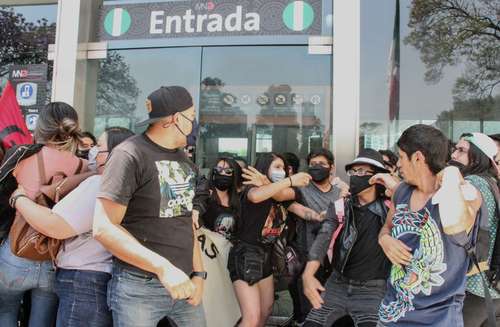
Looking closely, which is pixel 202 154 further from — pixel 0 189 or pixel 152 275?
pixel 152 275

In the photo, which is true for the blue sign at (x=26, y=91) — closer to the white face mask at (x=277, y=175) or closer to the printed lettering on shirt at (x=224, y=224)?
the printed lettering on shirt at (x=224, y=224)

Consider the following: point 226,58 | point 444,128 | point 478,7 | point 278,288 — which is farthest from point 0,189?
point 478,7

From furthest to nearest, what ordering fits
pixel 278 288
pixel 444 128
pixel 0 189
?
pixel 444 128, pixel 278 288, pixel 0 189

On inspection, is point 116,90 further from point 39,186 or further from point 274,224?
point 39,186

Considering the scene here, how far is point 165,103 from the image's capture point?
204 centimetres

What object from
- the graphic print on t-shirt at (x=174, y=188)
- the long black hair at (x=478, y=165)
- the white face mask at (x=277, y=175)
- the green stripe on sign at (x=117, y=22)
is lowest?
the graphic print on t-shirt at (x=174, y=188)

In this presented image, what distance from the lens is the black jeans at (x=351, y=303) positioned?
261 centimetres

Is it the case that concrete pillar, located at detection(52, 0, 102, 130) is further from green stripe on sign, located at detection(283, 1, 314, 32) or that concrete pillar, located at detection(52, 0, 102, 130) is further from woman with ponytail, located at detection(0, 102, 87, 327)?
woman with ponytail, located at detection(0, 102, 87, 327)

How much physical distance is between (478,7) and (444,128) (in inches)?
73.3

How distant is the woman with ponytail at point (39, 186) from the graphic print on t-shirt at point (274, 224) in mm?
1512

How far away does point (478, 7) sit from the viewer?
5.72 metres

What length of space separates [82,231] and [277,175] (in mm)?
1778

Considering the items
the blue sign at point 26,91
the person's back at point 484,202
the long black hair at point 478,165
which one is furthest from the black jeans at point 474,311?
the blue sign at point 26,91

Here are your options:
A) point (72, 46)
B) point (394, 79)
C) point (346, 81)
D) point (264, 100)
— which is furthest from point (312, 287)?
point (72, 46)
